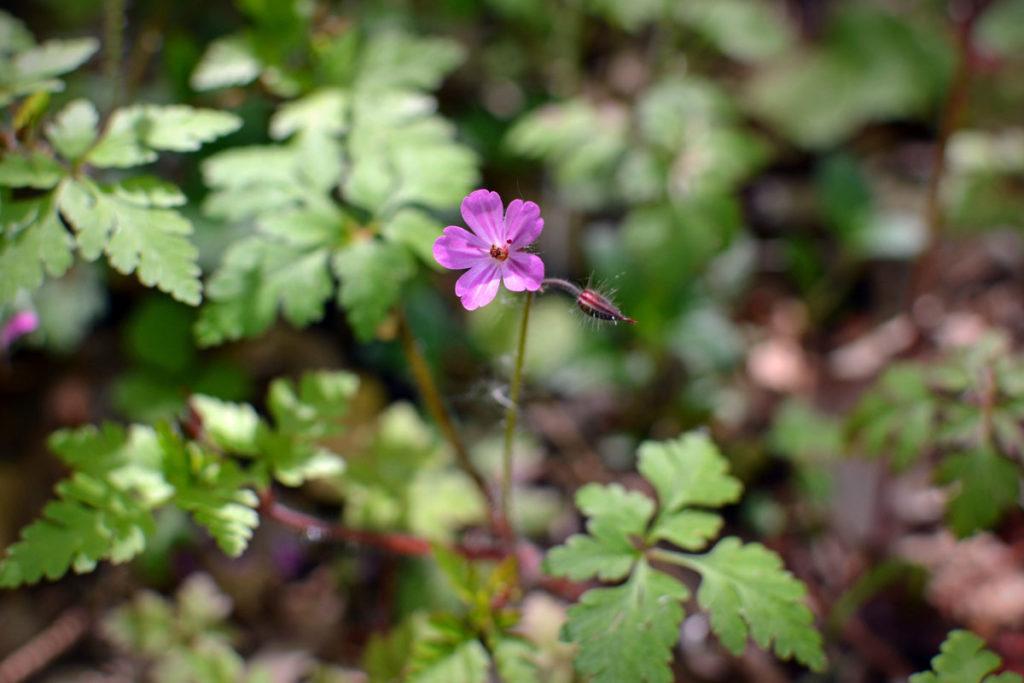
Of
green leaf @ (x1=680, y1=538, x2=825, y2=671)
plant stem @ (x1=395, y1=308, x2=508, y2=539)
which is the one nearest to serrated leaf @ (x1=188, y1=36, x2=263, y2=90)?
plant stem @ (x1=395, y1=308, x2=508, y2=539)

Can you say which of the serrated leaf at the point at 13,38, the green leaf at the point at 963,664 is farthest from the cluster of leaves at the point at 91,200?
the green leaf at the point at 963,664

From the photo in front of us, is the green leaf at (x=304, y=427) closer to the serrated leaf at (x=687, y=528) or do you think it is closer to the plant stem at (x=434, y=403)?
the plant stem at (x=434, y=403)

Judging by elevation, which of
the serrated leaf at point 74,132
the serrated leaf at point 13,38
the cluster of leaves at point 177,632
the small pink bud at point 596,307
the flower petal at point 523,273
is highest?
the serrated leaf at point 13,38

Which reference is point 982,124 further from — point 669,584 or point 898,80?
point 669,584

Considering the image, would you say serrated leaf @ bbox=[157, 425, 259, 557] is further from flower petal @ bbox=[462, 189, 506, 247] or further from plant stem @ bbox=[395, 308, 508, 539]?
flower petal @ bbox=[462, 189, 506, 247]

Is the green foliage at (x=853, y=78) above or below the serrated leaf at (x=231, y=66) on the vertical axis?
below

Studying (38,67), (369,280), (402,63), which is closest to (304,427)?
(369,280)

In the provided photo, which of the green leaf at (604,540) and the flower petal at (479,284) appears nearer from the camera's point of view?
the flower petal at (479,284)
